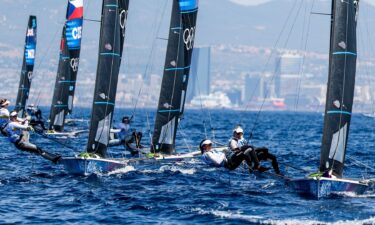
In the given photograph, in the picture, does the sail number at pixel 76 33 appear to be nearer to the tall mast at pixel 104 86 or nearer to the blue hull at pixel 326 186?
the tall mast at pixel 104 86

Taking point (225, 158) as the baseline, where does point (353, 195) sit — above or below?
below

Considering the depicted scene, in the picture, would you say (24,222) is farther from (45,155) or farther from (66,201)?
(45,155)

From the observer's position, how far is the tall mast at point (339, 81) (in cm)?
2669

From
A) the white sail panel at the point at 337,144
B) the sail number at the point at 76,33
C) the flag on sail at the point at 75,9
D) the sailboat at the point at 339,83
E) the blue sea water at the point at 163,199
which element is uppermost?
the flag on sail at the point at 75,9

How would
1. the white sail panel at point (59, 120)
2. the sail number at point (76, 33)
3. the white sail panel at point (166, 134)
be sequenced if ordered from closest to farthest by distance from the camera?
the white sail panel at point (166, 134), the sail number at point (76, 33), the white sail panel at point (59, 120)

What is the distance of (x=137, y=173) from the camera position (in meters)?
32.0

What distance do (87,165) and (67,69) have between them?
1017 inches

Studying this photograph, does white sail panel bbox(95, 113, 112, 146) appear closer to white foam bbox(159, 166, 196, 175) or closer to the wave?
the wave

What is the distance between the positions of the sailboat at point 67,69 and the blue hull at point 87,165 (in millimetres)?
22662

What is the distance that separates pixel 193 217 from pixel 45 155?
9760 mm

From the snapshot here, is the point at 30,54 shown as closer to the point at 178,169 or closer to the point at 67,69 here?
the point at 67,69

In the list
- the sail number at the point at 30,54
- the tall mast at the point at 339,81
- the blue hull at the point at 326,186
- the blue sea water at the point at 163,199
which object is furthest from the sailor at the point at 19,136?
the sail number at the point at 30,54

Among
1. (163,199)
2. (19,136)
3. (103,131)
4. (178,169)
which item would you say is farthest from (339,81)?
(19,136)

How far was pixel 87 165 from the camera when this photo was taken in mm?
30234
